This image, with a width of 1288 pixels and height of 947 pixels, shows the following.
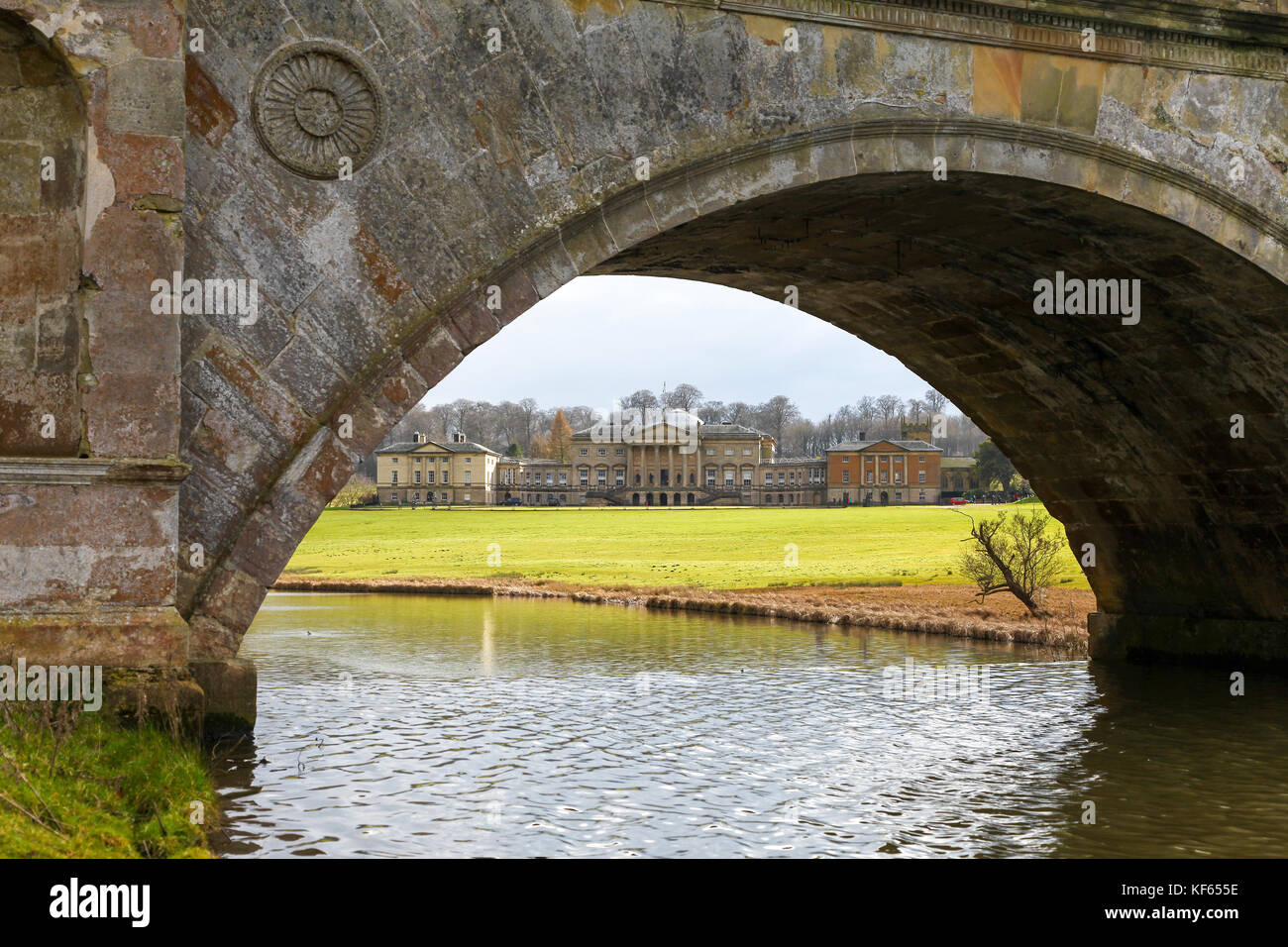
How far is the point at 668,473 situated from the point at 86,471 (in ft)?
360

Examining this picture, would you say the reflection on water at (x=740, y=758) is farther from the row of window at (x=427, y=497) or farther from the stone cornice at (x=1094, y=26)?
the row of window at (x=427, y=497)

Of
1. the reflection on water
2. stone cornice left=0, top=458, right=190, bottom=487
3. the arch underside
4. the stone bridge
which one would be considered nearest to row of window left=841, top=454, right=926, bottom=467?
the reflection on water

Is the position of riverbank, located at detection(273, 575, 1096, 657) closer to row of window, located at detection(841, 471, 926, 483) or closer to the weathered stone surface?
the weathered stone surface

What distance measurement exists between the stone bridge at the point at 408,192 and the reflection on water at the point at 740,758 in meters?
1.84

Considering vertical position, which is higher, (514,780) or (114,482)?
(114,482)

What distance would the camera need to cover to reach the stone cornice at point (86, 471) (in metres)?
6.95

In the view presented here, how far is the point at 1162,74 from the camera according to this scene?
10125mm

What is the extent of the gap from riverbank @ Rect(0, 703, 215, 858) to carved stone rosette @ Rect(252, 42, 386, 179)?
3.47m

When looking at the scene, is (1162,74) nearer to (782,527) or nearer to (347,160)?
(347,160)

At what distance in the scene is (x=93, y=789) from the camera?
6480 mm

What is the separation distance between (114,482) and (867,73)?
5.74 m

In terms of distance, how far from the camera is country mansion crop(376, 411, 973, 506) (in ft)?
351

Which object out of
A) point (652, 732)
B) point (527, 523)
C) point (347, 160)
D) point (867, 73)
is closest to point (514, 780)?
point (652, 732)
